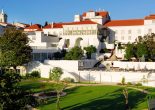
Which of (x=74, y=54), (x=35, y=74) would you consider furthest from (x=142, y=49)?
(x=35, y=74)

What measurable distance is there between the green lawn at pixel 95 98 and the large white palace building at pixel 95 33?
2989cm

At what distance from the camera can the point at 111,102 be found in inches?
1574

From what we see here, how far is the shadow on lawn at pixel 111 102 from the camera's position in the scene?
37344mm

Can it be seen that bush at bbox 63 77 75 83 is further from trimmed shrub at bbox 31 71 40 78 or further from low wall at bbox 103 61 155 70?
low wall at bbox 103 61 155 70

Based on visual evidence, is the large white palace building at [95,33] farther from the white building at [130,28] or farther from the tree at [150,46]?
the tree at [150,46]

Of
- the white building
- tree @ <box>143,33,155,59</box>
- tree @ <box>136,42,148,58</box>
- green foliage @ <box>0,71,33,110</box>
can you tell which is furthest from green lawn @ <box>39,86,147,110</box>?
the white building

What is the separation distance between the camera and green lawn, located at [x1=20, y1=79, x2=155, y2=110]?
37531 millimetres

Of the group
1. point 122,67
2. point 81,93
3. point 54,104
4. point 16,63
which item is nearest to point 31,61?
point 16,63

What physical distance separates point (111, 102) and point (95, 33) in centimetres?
4604

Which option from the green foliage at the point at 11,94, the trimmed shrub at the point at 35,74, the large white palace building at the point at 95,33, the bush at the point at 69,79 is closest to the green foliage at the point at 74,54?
the large white palace building at the point at 95,33

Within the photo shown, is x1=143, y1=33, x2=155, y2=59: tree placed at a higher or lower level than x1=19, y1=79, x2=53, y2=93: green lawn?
higher

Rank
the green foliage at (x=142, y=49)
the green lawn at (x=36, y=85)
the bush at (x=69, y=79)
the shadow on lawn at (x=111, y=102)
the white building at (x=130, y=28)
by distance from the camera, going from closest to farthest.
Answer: the shadow on lawn at (x=111, y=102), the green lawn at (x=36, y=85), the bush at (x=69, y=79), the green foliage at (x=142, y=49), the white building at (x=130, y=28)

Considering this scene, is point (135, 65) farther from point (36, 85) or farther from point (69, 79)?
point (36, 85)

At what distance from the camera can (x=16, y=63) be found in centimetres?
6003
